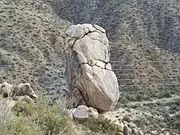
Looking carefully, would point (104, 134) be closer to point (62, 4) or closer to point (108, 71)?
point (108, 71)

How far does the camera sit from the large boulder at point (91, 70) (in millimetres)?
16281

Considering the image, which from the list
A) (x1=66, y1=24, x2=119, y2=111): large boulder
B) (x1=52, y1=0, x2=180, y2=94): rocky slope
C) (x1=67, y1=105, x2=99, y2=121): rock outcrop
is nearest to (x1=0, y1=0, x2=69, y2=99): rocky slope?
(x1=52, y1=0, x2=180, y2=94): rocky slope

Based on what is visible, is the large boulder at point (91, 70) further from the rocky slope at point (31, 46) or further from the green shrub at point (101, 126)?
the rocky slope at point (31, 46)

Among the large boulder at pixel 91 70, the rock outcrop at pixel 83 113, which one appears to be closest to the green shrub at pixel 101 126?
the rock outcrop at pixel 83 113

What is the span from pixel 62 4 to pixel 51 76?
15076 millimetres

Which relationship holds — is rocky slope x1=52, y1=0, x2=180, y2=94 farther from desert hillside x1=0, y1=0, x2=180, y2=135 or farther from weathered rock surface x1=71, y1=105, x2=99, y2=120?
weathered rock surface x1=71, y1=105, x2=99, y2=120

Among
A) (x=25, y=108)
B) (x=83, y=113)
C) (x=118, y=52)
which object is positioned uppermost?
(x=25, y=108)

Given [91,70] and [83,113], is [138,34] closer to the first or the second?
[91,70]

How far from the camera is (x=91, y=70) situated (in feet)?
54.1

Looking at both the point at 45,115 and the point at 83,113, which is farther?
the point at 83,113

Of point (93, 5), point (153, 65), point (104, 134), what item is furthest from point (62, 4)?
point (104, 134)

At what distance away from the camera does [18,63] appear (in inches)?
1025

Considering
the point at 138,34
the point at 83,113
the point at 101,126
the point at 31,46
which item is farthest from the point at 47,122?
the point at 138,34

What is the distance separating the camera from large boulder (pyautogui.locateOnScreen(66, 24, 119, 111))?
16281 mm
